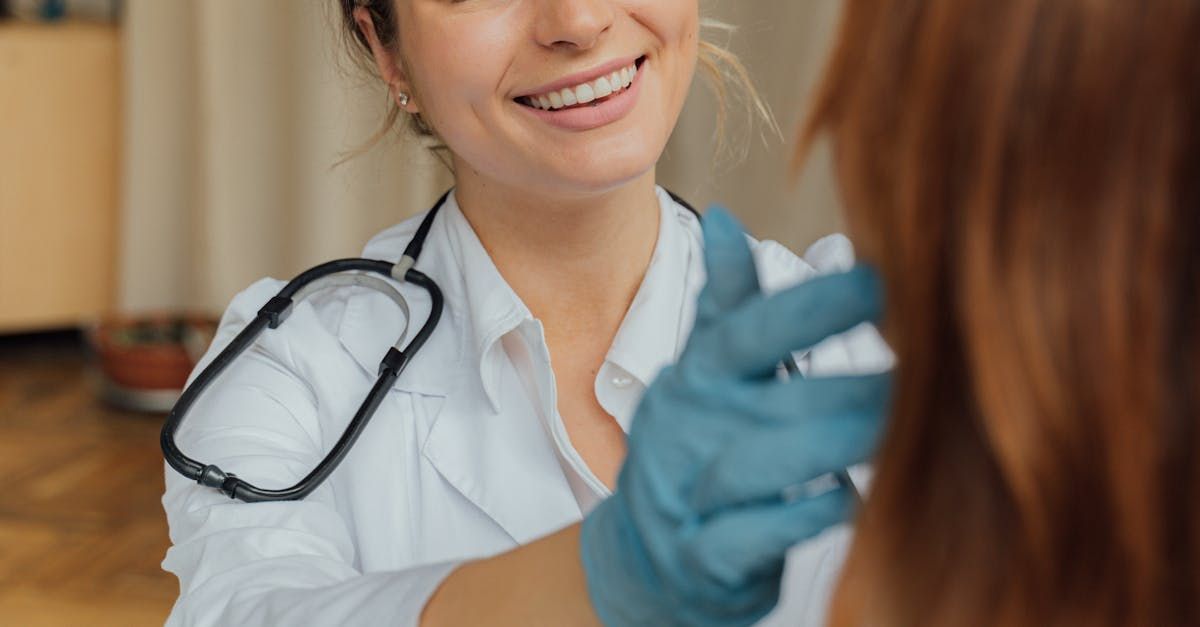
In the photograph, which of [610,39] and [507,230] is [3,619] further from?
[610,39]

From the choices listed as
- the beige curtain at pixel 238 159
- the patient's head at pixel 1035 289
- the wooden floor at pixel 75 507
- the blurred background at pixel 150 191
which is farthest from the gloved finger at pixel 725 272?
the beige curtain at pixel 238 159

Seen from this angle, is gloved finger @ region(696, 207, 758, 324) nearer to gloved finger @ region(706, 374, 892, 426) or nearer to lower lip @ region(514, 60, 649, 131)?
gloved finger @ region(706, 374, 892, 426)

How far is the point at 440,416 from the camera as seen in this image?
1.21 metres

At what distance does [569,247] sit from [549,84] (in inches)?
6.7

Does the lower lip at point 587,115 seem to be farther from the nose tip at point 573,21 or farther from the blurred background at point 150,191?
the blurred background at point 150,191

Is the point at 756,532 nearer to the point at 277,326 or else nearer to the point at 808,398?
the point at 808,398

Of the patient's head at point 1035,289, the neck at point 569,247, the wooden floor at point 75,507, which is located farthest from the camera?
the wooden floor at point 75,507

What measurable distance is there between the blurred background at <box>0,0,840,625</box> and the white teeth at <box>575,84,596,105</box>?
1744mm

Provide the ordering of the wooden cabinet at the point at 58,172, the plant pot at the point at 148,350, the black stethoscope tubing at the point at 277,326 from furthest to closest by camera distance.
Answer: the wooden cabinet at the point at 58,172 → the plant pot at the point at 148,350 → the black stethoscope tubing at the point at 277,326

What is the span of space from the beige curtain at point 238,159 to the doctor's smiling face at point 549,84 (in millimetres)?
2061

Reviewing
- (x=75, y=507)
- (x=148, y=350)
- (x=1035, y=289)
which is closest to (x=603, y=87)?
(x=1035, y=289)

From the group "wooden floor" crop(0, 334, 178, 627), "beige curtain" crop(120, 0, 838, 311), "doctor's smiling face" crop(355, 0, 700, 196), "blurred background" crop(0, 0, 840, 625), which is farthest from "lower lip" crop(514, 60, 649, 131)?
"beige curtain" crop(120, 0, 838, 311)

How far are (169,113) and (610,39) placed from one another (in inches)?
116

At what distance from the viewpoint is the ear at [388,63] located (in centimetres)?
133
